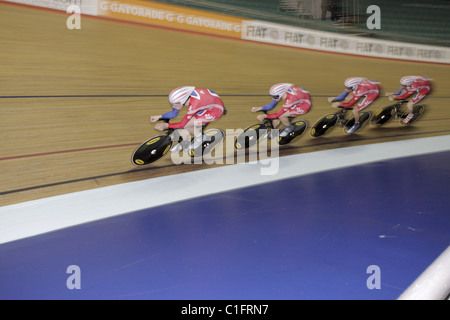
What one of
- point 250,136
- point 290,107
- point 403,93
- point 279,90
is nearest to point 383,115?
point 403,93

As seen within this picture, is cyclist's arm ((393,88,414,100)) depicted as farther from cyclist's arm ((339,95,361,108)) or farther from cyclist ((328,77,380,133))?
cyclist's arm ((339,95,361,108))

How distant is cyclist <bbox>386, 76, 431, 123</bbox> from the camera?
5.56 metres

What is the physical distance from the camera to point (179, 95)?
330 centimetres

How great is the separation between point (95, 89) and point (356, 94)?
10.4 ft

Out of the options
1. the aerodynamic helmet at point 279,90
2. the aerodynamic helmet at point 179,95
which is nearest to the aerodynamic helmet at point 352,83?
the aerodynamic helmet at point 279,90

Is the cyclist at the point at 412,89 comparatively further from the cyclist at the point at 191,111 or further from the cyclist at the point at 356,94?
the cyclist at the point at 191,111

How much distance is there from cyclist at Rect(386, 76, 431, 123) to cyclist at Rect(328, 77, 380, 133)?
57cm

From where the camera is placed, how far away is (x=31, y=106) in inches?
121

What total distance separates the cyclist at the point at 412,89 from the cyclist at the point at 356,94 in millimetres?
566

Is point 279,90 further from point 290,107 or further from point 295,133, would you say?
point 295,133

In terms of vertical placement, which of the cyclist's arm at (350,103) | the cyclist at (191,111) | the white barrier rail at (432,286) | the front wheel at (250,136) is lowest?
the white barrier rail at (432,286)

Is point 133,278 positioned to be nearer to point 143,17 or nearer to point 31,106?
point 31,106

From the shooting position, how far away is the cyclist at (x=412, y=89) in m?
5.56

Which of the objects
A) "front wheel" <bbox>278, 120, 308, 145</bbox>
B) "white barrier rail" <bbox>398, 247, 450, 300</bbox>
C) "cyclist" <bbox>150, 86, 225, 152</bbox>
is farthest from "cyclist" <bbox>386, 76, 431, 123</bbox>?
"white barrier rail" <bbox>398, 247, 450, 300</bbox>
